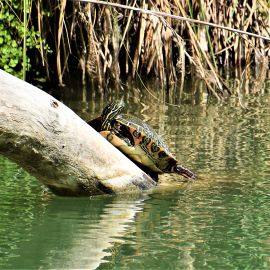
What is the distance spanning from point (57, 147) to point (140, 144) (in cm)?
76

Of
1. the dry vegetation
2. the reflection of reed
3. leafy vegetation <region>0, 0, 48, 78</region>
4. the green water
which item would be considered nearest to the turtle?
the green water

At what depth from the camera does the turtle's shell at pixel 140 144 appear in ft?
14.6

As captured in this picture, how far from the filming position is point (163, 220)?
383 centimetres

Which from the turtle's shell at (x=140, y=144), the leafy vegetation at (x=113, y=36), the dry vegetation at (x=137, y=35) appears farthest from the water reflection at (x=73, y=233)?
the dry vegetation at (x=137, y=35)

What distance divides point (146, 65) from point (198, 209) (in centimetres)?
447

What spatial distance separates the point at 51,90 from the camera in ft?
26.8

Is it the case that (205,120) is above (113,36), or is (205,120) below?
below

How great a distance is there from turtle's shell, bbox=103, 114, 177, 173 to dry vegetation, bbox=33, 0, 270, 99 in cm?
249

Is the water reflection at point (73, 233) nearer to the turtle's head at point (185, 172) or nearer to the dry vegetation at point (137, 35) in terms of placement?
the turtle's head at point (185, 172)

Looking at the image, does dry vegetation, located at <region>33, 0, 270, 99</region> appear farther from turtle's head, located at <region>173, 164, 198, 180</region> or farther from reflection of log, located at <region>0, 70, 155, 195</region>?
reflection of log, located at <region>0, 70, 155, 195</region>

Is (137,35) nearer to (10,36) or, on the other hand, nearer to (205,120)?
(10,36)

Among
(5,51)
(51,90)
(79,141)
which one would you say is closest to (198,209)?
(79,141)

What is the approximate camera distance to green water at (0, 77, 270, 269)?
10.6ft

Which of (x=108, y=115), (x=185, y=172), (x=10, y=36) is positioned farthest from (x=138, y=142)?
(x=10, y=36)
